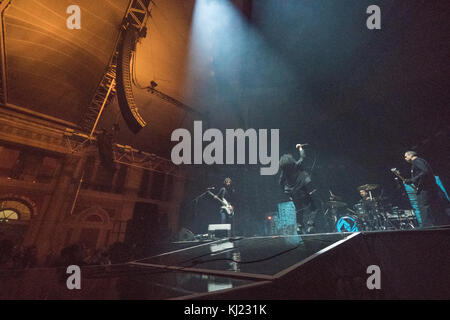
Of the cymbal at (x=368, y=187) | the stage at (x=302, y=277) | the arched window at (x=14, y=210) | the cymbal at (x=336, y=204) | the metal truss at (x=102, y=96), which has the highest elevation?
the metal truss at (x=102, y=96)

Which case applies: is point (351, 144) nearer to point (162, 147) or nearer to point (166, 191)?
point (162, 147)

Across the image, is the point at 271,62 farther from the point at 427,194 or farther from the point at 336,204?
the point at 336,204

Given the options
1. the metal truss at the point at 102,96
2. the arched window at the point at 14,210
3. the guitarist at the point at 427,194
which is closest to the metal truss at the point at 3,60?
the metal truss at the point at 102,96

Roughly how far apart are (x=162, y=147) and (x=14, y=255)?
684 centimetres

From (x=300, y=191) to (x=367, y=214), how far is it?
168 inches

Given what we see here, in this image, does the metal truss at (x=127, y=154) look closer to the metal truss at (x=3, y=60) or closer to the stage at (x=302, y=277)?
the metal truss at (x=3, y=60)

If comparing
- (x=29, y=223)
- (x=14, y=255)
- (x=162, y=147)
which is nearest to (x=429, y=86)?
(x=162, y=147)

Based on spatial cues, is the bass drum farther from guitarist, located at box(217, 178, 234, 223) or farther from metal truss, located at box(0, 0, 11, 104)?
metal truss, located at box(0, 0, 11, 104)

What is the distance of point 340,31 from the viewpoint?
4.32m

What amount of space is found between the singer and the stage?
2131 millimetres

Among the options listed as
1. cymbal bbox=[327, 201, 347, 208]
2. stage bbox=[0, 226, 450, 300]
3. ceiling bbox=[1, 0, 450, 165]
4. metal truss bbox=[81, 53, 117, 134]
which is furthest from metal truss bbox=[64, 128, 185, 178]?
cymbal bbox=[327, 201, 347, 208]

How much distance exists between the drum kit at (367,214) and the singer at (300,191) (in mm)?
3479

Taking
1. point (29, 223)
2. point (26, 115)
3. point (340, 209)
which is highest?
point (26, 115)

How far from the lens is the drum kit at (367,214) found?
628 cm
